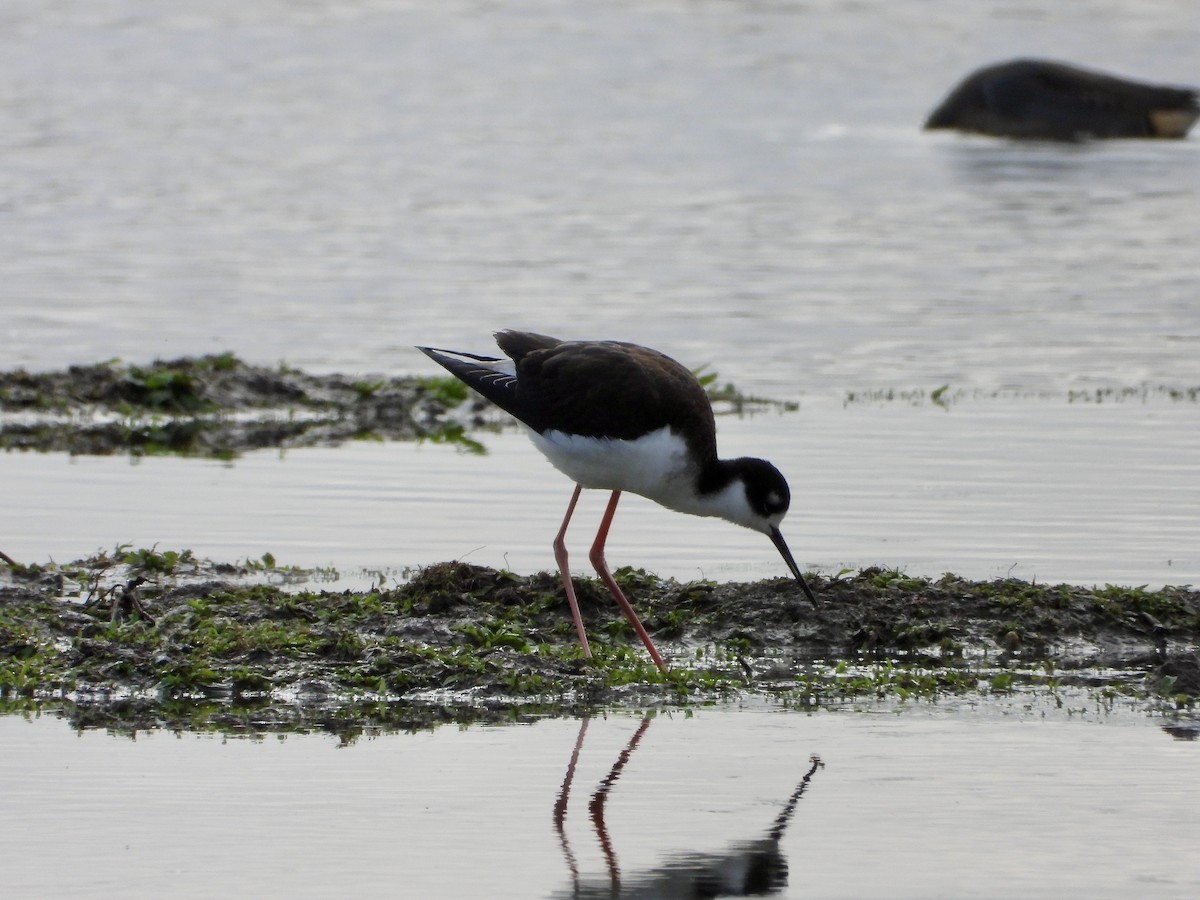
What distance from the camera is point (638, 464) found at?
7.88 m

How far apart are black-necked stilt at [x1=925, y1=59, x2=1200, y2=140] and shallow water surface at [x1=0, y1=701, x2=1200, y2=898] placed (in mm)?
18983

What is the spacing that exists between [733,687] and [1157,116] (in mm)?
19267

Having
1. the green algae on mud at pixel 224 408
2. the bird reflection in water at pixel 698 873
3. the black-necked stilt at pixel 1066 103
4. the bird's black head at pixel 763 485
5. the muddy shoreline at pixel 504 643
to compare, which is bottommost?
the black-necked stilt at pixel 1066 103

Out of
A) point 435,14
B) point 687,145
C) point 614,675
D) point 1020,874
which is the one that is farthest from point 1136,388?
point 435,14

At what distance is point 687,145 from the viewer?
2459 cm

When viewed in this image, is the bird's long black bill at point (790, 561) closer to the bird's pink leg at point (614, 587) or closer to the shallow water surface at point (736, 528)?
the bird's pink leg at point (614, 587)

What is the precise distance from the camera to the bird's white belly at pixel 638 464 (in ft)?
25.8

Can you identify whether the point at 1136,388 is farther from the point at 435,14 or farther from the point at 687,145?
the point at 435,14

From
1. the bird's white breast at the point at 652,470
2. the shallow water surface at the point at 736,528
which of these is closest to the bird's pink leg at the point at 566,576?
the bird's white breast at the point at 652,470

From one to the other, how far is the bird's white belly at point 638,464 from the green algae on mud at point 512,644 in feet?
1.67

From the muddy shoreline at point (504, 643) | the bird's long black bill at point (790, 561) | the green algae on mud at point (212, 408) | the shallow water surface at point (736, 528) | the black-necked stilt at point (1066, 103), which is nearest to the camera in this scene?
the muddy shoreline at point (504, 643)

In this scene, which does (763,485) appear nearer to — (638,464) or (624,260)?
(638,464)

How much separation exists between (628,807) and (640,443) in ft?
6.96

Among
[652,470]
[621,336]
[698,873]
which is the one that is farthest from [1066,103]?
[698,873]
